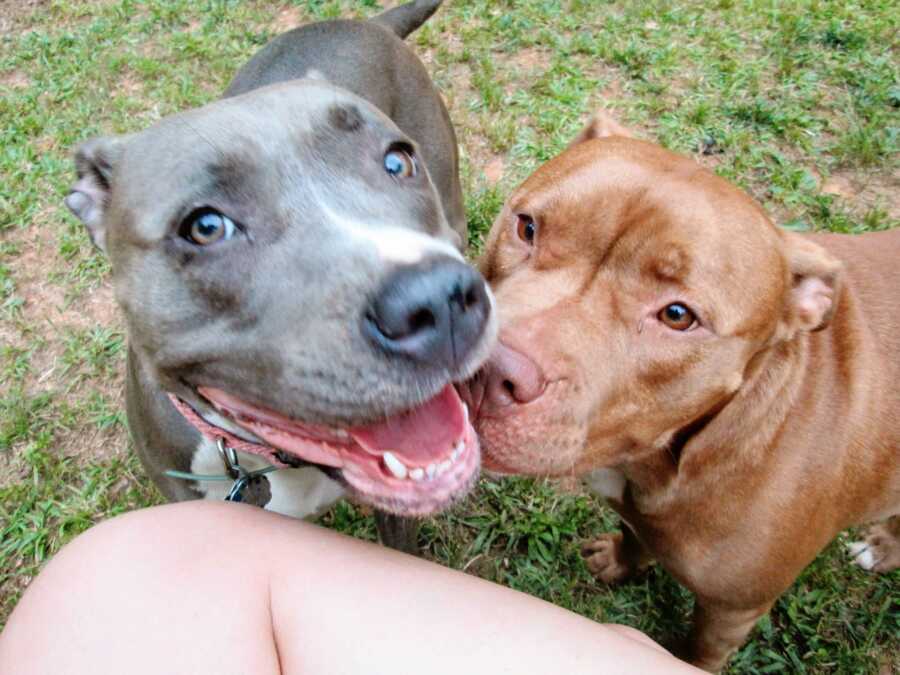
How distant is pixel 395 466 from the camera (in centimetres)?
217

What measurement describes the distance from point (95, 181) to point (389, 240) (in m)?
1.41

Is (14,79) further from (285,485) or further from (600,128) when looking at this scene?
(600,128)

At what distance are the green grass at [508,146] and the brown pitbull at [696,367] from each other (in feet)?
3.28

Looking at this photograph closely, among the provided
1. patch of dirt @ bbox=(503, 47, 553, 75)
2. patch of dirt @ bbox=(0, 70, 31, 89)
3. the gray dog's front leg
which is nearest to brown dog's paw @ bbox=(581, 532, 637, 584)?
the gray dog's front leg

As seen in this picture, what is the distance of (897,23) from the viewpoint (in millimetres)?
6348

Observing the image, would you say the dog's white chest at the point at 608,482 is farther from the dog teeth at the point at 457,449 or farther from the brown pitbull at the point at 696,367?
the dog teeth at the point at 457,449

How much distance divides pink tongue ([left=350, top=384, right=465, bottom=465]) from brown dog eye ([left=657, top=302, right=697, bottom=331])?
765mm

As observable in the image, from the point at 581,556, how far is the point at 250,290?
261cm

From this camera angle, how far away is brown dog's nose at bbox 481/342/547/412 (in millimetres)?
2244

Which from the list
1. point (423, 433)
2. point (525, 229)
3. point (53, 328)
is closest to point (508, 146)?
point (525, 229)

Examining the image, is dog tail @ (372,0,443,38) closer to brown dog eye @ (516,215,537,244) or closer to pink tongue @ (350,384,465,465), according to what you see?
brown dog eye @ (516,215,537,244)

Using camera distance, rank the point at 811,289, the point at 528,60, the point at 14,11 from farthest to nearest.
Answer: the point at 14,11 → the point at 528,60 → the point at 811,289

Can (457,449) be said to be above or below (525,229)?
below

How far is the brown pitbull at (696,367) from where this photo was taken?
2.35 m
